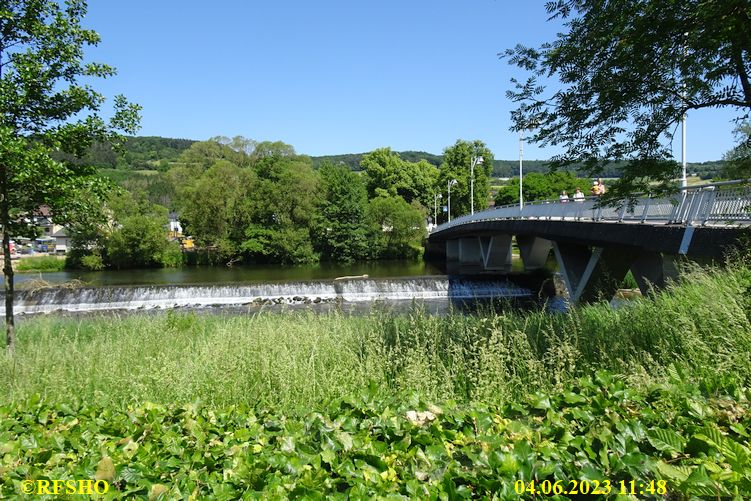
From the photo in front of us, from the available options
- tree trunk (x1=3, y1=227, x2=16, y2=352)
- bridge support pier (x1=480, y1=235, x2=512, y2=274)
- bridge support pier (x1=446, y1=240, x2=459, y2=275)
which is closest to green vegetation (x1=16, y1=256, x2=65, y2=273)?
bridge support pier (x1=446, y1=240, x2=459, y2=275)

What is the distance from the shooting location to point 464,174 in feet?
225

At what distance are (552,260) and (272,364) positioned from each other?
1946 inches

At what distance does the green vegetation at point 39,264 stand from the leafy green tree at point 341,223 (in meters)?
23.9

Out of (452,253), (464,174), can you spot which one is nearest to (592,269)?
(452,253)

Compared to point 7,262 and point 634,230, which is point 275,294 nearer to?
point 634,230

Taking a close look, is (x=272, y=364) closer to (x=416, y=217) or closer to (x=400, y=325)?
(x=400, y=325)

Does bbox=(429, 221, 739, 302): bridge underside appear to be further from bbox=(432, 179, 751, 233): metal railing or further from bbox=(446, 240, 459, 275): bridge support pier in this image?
bbox=(446, 240, 459, 275): bridge support pier

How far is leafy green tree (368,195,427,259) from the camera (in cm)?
5553

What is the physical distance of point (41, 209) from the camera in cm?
827

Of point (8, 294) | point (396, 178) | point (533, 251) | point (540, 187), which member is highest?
point (396, 178)

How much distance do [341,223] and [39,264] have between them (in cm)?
2808

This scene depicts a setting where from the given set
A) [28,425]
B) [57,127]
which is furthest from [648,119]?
[57,127]

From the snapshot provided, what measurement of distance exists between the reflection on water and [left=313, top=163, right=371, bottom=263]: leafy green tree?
2.85 metres

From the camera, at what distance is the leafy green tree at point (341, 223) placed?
52656mm
